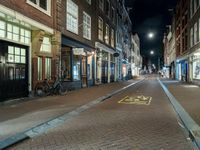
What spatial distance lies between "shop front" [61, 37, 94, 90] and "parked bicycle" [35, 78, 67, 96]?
2953 millimetres

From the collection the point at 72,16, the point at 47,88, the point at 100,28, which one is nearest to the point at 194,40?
the point at 100,28

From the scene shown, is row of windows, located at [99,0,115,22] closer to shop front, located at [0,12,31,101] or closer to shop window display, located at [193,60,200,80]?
shop window display, located at [193,60,200,80]

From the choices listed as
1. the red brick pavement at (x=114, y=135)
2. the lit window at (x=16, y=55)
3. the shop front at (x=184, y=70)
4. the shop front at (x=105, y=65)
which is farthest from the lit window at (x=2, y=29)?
the shop front at (x=184, y=70)

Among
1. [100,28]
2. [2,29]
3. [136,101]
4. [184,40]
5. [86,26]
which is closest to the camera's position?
[2,29]

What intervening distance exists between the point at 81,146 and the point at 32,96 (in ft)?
32.5

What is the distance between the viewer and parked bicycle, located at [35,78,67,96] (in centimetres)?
1553

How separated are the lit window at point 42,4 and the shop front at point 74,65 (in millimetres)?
2977

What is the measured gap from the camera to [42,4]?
15.9 meters

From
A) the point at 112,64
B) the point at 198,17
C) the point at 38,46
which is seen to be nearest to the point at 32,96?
the point at 38,46

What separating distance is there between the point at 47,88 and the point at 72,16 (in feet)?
24.6

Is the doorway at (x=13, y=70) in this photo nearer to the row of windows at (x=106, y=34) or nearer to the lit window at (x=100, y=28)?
the lit window at (x=100, y=28)

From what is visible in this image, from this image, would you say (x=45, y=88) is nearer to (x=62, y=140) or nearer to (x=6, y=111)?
(x=6, y=111)

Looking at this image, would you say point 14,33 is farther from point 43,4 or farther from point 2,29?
point 43,4

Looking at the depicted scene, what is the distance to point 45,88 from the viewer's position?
52.1ft
